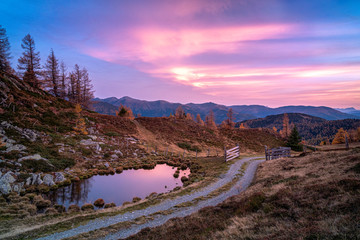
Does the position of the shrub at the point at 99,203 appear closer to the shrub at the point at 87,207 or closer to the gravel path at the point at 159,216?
the shrub at the point at 87,207

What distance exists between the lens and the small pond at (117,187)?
16.9 m

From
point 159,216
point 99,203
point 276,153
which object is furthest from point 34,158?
point 276,153

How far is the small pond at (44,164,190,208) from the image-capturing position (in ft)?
55.4

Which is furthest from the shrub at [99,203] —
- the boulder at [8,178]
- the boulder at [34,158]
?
the boulder at [34,158]

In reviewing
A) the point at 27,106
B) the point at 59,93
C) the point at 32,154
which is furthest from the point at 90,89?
the point at 32,154

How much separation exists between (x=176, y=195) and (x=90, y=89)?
57.9m

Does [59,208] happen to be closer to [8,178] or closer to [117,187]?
[117,187]

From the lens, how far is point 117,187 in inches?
→ 797

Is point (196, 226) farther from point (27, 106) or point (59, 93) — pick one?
point (59, 93)

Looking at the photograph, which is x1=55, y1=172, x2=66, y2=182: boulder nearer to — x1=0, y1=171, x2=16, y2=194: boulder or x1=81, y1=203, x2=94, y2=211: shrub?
x1=0, y1=171, x2=16, y2=194: boulder

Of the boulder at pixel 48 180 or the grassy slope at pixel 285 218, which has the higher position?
the grassy slope at pixel 285 218

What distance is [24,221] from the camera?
11.5m

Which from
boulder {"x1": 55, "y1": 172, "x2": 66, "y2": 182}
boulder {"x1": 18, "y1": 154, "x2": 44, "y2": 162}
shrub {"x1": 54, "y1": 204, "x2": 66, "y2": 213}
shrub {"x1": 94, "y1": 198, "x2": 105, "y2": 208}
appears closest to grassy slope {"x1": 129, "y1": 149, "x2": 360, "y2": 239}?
shrub {"x1": 94, "y1": 198, "x2": 105, "y2": 208}

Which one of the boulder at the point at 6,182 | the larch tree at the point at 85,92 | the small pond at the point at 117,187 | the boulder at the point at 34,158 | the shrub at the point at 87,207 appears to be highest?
the larch tree at the point at 85,92
